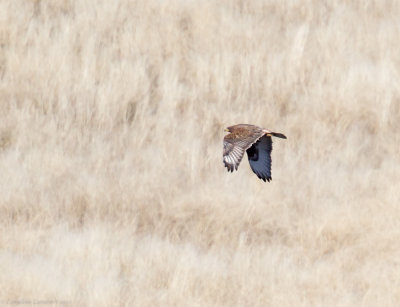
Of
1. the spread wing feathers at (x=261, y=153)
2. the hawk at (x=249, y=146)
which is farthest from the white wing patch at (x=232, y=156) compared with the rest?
the spread wing feathers at (x=261, y=153)

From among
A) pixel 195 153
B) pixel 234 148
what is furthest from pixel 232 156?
pixel 195 153

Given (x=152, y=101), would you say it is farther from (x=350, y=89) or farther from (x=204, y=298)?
(x=204, y=298)

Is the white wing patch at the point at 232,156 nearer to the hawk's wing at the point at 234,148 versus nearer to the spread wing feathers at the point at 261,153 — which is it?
the hawk's wing at the point at 234,148

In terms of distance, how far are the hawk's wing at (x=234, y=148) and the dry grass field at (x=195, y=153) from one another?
1.52 metres

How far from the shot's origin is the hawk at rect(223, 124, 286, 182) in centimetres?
499

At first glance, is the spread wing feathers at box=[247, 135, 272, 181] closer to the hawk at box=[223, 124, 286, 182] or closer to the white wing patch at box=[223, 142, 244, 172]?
the hawk at box=[223, 124, 286, 182]

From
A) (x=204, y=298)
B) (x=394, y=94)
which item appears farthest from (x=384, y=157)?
(x=204, y=298)

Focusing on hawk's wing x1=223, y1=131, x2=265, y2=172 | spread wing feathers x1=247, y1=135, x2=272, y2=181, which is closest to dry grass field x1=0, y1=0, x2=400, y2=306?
spread wing feathers x1=247, y1=135, x2=272, y2=181

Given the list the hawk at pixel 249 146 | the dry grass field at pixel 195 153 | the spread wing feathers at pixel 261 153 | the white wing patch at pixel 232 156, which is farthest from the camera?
the dry grass field at pixel 195 153

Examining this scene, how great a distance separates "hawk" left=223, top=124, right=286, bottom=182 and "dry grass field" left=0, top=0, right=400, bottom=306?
Result: 3.39 feet

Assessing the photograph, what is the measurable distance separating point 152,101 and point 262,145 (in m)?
→ 2.80

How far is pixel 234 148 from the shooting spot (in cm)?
507

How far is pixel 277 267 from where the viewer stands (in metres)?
6.77

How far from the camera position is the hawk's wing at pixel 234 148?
4.91 metres
